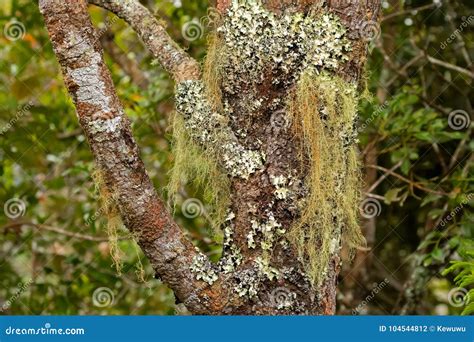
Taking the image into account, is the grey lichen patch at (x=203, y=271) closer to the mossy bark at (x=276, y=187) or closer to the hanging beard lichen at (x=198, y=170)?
the mossy bark at (x=276, y=187)

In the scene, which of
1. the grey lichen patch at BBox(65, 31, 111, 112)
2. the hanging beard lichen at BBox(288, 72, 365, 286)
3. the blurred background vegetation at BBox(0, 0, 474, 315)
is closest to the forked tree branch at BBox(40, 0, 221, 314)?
the grey lichen patch at BBox(65, 31, 111, 112)

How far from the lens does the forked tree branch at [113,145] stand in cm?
161

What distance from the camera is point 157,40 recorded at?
5.95ft

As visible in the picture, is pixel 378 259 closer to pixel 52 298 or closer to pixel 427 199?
pixel 427 199

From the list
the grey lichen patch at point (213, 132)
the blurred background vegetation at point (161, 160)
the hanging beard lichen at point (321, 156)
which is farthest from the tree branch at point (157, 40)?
the blurred background vegetation at point (161, 160)

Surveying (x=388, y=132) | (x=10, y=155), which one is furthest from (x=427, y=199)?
(x=10, y=155)

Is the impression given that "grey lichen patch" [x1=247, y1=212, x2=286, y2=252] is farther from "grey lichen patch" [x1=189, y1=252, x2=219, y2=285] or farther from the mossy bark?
"grey lichen patch" [x1=189, y1=252, x2=219, y2=285]

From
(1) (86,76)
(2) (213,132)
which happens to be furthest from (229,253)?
(1) (86,76)

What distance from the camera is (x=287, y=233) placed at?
1637mm

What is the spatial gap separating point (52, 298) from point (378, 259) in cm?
157

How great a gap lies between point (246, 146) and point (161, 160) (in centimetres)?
133

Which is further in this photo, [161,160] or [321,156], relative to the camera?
[161,160]

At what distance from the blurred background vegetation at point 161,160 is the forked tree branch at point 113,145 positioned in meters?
1.23

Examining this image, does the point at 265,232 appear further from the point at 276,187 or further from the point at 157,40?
the point at 157,40
